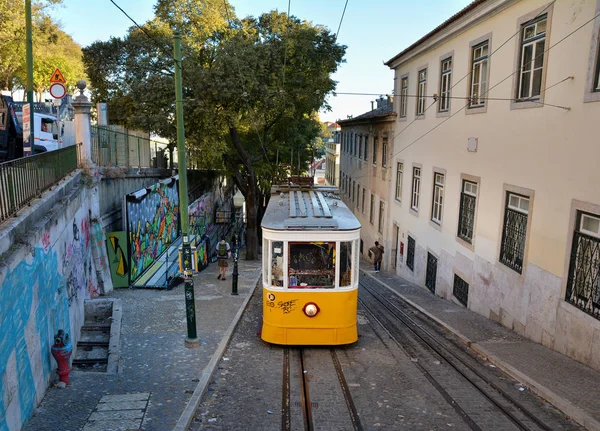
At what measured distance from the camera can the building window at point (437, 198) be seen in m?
16.2

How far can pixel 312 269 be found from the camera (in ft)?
30.0

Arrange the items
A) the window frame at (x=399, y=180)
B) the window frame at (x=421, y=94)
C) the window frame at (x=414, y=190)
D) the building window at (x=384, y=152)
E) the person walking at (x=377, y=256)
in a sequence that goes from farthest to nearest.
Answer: the building window at (x=384, y=152) → the person walking at (x=377, y=256) → the window frame at (x=399, y=180) → the window frame at (x=414, y=190) → the window frame at (x=421, y=94)

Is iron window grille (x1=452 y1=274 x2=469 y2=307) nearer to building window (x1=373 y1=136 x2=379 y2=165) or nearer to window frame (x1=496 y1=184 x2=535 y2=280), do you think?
window frame (x1=496 y1=184 x2=535 y2=280)

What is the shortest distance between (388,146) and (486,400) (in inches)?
656

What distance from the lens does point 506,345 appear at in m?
9.62

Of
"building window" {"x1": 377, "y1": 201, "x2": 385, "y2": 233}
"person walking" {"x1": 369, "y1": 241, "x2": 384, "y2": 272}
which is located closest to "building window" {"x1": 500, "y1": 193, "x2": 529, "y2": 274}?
"person walking" {"x1": 369, "y1": 241, "x2": 384, "y2": 272}

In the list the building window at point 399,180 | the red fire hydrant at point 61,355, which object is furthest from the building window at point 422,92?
the red fire hydrant at point 61,355

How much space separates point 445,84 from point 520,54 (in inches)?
204

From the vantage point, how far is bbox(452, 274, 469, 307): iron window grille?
13764 mm

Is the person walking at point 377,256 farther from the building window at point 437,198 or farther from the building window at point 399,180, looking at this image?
the building window at point 437,198

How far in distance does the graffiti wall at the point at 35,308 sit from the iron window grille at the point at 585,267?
8546mm

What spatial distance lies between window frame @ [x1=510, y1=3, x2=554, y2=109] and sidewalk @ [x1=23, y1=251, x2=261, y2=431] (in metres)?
7.90

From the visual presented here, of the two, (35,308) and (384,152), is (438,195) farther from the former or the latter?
(35,308)

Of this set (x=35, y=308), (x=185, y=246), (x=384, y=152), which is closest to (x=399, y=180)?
(x=384, y=152)
